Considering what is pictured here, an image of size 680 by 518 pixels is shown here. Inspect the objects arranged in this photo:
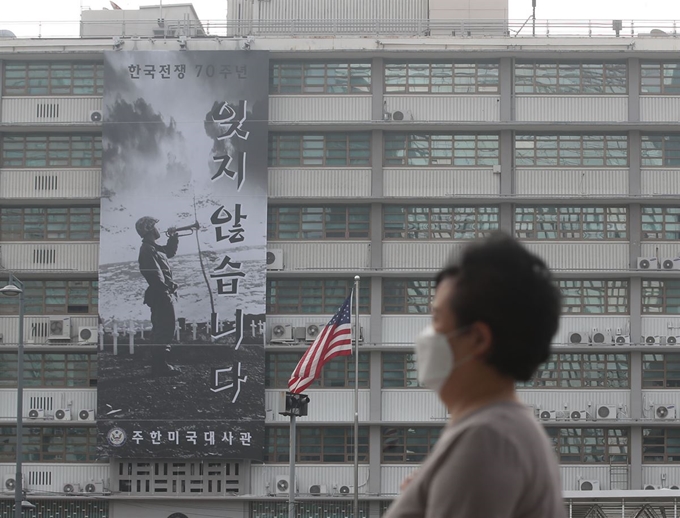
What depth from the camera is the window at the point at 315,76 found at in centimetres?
4006

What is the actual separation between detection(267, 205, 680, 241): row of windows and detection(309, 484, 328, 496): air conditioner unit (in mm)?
7823

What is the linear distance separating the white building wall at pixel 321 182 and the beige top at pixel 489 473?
123ft

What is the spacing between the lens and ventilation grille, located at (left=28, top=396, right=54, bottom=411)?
39.7 meters

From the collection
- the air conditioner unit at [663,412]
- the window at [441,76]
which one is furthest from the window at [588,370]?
the window at [441,76]

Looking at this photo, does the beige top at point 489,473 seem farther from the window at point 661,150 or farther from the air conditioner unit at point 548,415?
the window at point 661,150

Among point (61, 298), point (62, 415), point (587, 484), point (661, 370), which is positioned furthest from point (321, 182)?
point (587, 484)

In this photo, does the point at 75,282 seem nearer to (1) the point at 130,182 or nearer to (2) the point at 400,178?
(1) the point at 130,182

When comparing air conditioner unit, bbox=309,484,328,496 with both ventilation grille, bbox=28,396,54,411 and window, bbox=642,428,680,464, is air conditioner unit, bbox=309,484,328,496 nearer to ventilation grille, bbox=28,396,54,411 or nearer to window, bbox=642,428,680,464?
ventilation grille, bbox=28,396,54,411

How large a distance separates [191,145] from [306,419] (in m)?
9.38

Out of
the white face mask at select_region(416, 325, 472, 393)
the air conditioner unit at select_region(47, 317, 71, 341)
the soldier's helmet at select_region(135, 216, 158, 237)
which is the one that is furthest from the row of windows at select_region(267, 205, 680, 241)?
the white face mask at select_region(416, 325, 472, 393)

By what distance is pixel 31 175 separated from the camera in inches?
1586

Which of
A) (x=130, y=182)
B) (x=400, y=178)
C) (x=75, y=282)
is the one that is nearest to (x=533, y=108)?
(x=400, y=178)

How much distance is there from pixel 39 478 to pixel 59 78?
1296 centimetres

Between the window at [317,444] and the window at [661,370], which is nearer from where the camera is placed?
the window at [317,444]
